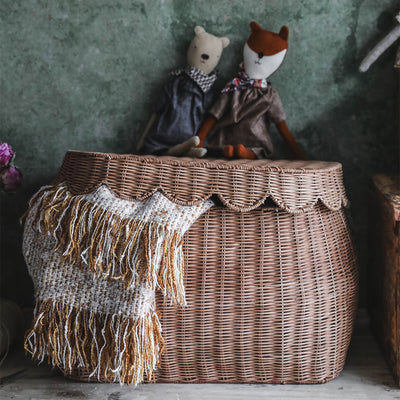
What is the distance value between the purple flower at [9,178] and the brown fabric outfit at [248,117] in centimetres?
71

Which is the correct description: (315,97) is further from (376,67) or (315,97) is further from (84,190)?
(84,190)

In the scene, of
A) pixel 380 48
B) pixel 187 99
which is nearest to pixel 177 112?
pixel 187 99

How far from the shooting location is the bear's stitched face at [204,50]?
1.65 metres

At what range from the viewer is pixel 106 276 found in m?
1.26

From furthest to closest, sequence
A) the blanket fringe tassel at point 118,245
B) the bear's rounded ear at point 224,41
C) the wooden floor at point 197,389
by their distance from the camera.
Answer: the bear's rounded ear at point 224,41
the wooden floor at point 197,389
the blanket fringe tassel at point 118,245

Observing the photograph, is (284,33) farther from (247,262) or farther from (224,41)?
(247,262)

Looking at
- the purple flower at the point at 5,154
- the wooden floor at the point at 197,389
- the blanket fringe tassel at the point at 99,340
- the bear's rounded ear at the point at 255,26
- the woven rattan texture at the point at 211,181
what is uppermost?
the bear's rounded ear at the point at 255,26

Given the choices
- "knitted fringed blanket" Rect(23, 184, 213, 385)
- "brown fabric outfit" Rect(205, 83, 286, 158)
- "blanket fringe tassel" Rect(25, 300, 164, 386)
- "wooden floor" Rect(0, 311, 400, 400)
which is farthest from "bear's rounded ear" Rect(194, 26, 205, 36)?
"wooden floor" Rect(0, 311, 400, 400)

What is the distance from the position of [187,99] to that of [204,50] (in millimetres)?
185

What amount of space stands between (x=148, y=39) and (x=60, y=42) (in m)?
0.34

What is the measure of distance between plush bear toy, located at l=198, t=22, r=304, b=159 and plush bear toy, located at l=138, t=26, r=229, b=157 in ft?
0.19

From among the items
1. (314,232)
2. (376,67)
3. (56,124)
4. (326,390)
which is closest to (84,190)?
(56,124)

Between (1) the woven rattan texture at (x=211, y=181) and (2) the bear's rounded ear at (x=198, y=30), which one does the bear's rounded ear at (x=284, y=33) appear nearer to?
(2) the bear's rounded ear at (x=198, y=30)

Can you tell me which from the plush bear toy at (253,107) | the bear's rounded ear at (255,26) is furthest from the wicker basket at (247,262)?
the bear's rounded ear at (255,26)
